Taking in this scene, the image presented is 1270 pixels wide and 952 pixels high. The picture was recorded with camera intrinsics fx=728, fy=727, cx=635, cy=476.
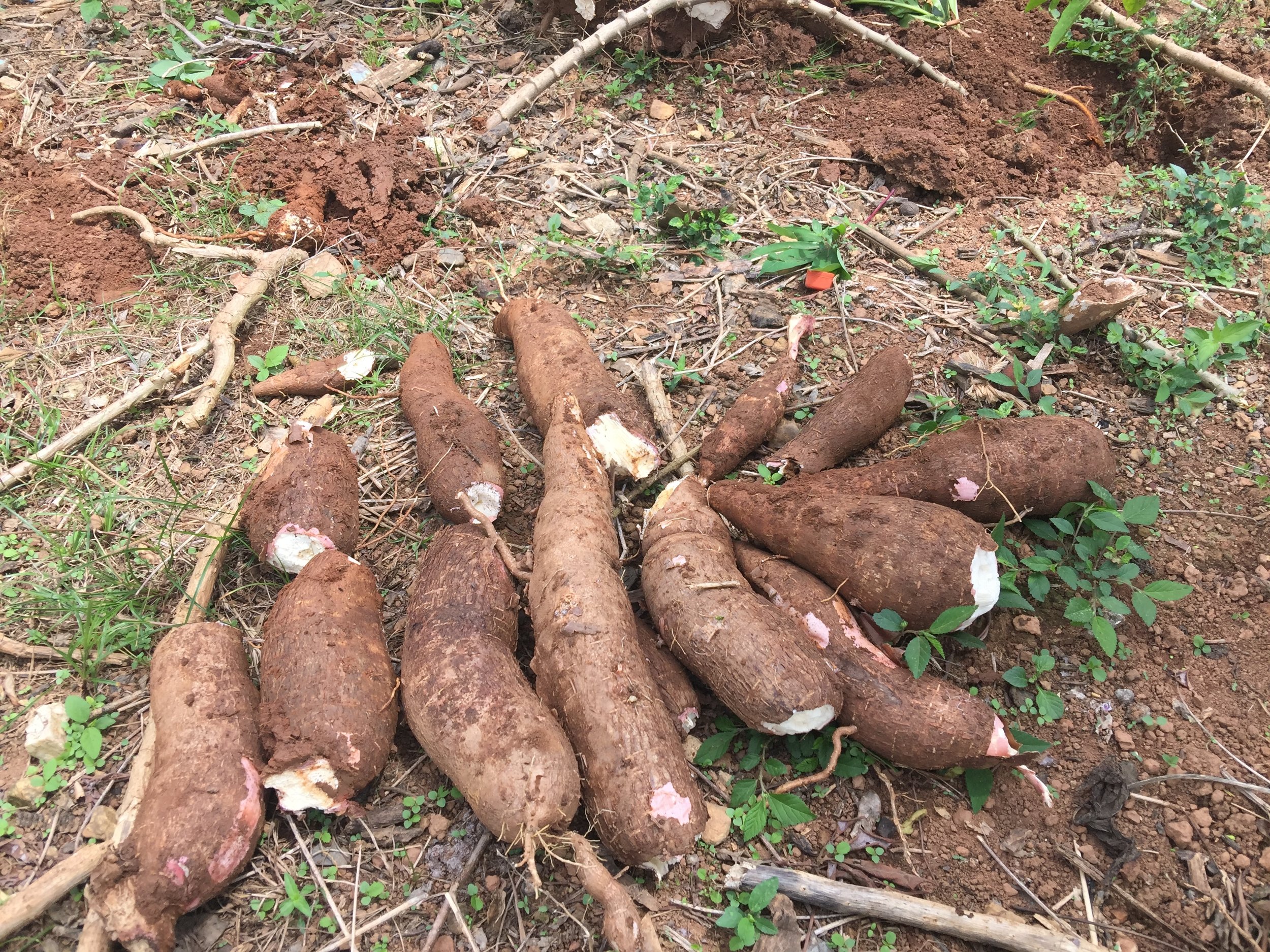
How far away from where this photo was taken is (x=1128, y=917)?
5.99ft

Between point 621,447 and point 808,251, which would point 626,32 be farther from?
point 621,447

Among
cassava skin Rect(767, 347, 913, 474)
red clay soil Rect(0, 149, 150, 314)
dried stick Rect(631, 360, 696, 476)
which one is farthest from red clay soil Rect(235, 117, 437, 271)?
cassava skin Rect(767, 347, 913, 474)

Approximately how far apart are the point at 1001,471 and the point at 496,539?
5.26 ft

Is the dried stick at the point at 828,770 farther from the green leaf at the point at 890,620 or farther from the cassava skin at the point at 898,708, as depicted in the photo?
the green leaf at the point at 890,620

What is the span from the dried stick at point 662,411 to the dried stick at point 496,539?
686 millimetres

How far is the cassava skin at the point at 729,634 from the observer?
6.32ft

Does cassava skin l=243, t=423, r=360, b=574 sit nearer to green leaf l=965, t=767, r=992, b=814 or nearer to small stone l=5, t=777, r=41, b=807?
small stone l=5, t=777, r=41, b=807

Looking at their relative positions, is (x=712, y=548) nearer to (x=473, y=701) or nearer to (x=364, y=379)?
(x=473, y=701)

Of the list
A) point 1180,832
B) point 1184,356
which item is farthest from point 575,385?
point 1184,356

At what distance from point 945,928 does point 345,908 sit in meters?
1.48

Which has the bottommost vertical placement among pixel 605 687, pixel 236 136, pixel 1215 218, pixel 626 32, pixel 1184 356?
pixel 605 687

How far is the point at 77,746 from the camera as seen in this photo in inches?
80.1

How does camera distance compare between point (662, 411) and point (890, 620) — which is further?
point (662, 411)

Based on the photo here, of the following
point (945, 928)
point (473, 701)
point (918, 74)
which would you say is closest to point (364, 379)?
point (473, 701)
